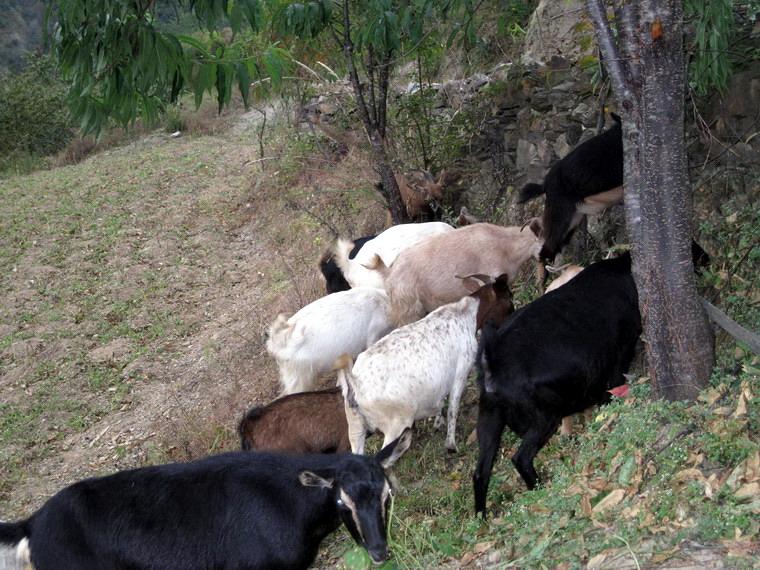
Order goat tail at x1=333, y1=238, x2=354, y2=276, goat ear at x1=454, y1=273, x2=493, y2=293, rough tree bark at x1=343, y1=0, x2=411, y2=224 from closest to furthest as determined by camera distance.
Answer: goat ear at x1=454, y1=273, x2=493, y2=293, goat tail at x1=333, y1=238, x2=354, y2=276, rough tree bark at x1=343, y1=0, x2=411, y2=224

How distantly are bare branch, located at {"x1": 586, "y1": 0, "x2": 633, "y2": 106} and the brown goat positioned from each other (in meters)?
2.86

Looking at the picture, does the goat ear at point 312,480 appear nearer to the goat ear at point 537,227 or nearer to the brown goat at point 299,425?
the brown goat at point 299,425

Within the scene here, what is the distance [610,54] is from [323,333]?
3203 millimetres

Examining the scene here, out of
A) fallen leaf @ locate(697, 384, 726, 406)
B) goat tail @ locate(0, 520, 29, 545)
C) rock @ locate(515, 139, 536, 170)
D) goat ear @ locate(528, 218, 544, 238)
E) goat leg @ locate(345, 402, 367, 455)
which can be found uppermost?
rock @ locate(515, 139, 536, 170)

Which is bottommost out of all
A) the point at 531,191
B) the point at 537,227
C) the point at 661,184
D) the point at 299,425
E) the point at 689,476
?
the point at 299,425

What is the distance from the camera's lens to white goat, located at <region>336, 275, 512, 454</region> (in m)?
5.84

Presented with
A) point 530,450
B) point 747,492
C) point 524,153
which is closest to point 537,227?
point 524,153

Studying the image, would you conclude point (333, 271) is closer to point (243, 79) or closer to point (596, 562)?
point (243, 79)

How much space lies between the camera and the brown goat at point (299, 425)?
625 cm

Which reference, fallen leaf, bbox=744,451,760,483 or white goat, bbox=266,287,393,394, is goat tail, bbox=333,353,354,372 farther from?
fallen leaf, bbox=744,451,760,483

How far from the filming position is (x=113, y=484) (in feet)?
15.7

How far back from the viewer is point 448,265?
7273mm

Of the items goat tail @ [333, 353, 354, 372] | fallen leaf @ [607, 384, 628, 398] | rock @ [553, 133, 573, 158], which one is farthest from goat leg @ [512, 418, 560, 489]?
rock @ [553, 133, 573, 158]

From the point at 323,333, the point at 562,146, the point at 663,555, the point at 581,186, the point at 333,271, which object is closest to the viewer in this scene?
the point at 663,555
